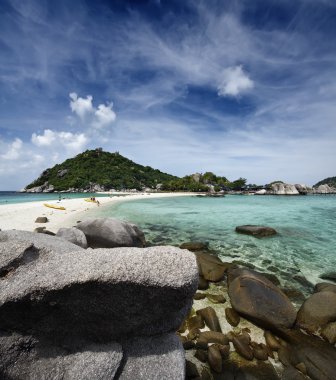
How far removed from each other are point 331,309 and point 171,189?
12868 centimetres

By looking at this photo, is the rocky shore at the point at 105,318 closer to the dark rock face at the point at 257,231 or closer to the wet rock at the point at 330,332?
the wet rock at the point at 330,332

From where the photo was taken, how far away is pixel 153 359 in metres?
3.41

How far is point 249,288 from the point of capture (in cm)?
640

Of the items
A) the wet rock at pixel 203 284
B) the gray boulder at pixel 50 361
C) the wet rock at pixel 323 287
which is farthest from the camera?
the wet rock at pixel 203 284

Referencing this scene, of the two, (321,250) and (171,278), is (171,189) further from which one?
(171,278)

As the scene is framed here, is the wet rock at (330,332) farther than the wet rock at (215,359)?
Yes

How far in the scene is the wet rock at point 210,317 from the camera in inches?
219

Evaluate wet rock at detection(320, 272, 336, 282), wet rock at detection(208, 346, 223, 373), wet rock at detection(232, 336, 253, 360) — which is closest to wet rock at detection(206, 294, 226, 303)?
wet rock at detection(232, 336, 253, 360)

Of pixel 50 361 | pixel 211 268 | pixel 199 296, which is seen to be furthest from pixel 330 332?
pixel 50 361

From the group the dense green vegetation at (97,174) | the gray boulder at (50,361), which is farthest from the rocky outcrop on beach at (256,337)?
the dense green vegetation at (97,174)

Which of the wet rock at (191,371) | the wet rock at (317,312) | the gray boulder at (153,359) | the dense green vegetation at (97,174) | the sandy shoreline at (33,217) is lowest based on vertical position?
the wet rock at (191,371)

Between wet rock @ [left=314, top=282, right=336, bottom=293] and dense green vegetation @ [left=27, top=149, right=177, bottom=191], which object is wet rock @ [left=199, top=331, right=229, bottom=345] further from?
dense green vegetation @ [left=27, top=149, right=177, bottom=191]

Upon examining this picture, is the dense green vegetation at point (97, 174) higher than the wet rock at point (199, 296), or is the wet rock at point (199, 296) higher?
the dense green vegetation at point (97, 174)

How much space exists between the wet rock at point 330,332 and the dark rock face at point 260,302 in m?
0.67
